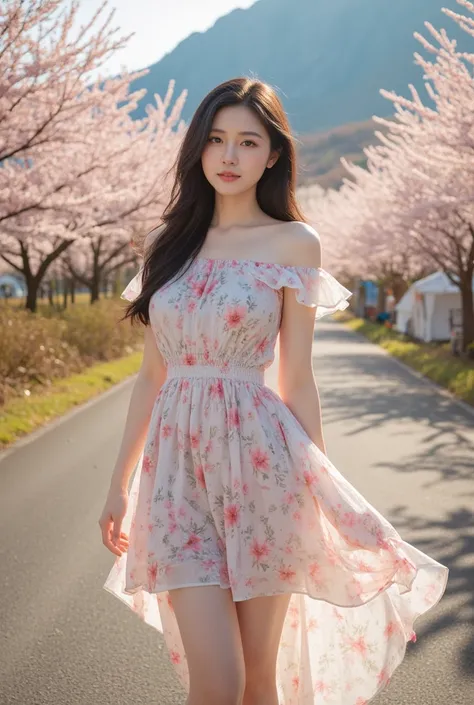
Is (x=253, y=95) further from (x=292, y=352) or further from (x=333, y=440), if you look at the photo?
(x=333, y=440)

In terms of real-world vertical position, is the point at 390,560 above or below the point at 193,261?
below

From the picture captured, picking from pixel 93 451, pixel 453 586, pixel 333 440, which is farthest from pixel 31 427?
pixel 453 586

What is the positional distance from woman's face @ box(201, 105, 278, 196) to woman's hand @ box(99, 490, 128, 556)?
37.7 inches

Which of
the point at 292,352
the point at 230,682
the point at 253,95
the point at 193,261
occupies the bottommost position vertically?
the point at 230,682

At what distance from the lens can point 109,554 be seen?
5938 mm

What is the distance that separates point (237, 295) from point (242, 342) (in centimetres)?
13

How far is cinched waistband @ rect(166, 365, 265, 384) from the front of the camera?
104 inches

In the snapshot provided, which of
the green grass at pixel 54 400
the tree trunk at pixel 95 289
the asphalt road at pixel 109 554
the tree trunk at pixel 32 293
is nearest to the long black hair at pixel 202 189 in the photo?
the asphalt road at pixel 109 554

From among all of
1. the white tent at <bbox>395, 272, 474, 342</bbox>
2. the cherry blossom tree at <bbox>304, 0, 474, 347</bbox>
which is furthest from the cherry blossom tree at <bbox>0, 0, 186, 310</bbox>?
the white tent at <bbox>395, 272, 474, 342</bbox>

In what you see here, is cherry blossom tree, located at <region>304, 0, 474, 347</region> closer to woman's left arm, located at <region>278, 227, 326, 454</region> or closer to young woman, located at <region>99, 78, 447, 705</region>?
young woman, located at <region>99, 78, 447, 705</region>

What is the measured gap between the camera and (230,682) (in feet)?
7.41

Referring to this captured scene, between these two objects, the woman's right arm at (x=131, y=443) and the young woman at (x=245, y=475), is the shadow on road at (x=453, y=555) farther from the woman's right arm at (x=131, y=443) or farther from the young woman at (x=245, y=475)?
the woman's right arm at (x=131, y=443)

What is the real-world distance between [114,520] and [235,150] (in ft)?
3.74

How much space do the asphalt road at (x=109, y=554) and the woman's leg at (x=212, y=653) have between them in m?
1.49
